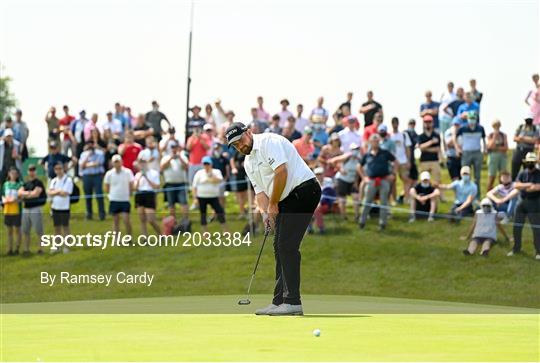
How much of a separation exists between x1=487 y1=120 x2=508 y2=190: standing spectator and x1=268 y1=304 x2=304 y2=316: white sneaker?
50.2 feet

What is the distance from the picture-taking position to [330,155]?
26.5 m

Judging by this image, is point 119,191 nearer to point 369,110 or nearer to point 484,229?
point 369,110

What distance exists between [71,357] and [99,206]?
67.3 ft

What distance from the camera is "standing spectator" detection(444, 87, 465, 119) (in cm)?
2906

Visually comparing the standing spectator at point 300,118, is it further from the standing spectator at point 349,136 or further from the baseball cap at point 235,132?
the baseball cap at point 235,132

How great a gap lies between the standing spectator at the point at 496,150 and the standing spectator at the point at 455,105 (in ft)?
8.64

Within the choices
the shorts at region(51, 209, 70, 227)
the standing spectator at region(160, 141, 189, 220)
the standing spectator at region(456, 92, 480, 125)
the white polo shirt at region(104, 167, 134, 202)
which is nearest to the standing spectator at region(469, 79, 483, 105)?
the standing spectator at region(456, 92, 480, 125)

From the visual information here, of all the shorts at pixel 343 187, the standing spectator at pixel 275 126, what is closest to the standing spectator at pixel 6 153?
the standing spectator at pixel 275 126

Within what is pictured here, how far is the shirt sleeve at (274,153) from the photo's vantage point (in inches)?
457

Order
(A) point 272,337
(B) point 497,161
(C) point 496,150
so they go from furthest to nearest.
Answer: (B) point 497,161 < (C) point 496,150 < (A) point 272,337

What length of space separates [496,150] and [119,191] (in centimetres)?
841

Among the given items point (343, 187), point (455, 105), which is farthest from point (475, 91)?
point (343, 187)

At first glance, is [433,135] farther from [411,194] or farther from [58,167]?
[58,167]

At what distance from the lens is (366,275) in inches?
933
